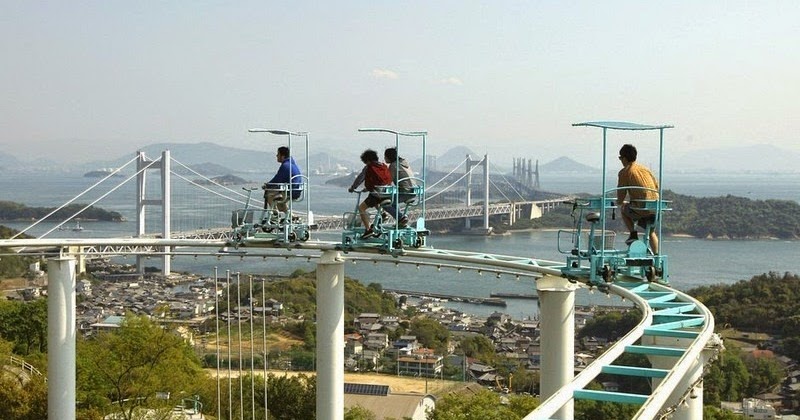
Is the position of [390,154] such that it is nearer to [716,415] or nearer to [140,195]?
[716,415]

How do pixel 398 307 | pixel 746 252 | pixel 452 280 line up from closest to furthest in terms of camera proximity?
pixel 398 307 < pixel 452 280 < pixel 746 252

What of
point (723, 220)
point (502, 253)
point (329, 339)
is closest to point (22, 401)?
point (329, 339)

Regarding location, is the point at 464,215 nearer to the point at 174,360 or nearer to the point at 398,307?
the point at 398,307

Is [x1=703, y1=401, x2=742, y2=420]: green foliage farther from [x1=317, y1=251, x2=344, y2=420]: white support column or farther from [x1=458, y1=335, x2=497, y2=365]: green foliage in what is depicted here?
[x1=458, y1=335, x2=497, y2=365]: green foliage

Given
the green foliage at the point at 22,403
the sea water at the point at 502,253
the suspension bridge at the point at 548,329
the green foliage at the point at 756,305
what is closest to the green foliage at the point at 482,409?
the suspension bridge at the point at 548,329

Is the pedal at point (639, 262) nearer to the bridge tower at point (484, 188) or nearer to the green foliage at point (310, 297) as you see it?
the green foliage at point (310, 297)

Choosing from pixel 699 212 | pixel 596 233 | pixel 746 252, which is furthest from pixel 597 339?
pixel 699 212

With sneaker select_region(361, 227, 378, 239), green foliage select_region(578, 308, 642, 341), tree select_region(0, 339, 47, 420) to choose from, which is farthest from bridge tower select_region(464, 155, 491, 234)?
sneaker select_region(361, 227, 378, 239)
